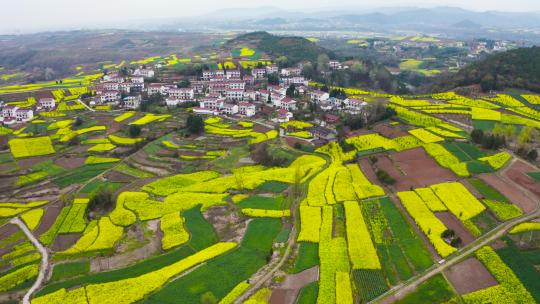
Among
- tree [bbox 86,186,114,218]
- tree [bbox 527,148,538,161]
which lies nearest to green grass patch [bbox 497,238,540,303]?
tree [bbox 527,148,538,161]

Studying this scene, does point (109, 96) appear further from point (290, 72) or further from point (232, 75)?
point (290, 72)

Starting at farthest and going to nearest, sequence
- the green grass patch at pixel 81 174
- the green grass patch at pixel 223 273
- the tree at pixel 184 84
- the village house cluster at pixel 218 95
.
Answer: the tree at pixel 184 84
the village house cluster at pixel 218 95
the green grass patch at pixel 81 174
the green grass patch at pixel 223 273

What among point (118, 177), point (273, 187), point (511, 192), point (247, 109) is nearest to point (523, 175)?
point (511, 192)

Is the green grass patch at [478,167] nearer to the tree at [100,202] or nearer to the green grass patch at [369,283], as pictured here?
the green grass patch at [369,283]

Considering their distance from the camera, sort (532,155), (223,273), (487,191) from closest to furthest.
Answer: (223,273) < (487,191) < (532,155)

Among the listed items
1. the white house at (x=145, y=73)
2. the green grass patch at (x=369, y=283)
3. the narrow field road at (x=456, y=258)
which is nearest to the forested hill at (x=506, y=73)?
the narrow field road at (x=456, y=258)

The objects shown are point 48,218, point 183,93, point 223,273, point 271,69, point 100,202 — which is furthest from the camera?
point 271,69

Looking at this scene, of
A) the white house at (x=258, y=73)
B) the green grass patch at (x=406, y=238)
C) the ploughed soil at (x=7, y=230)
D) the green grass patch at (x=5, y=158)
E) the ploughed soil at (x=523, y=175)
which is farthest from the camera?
the white house at (x=258, y=73)
